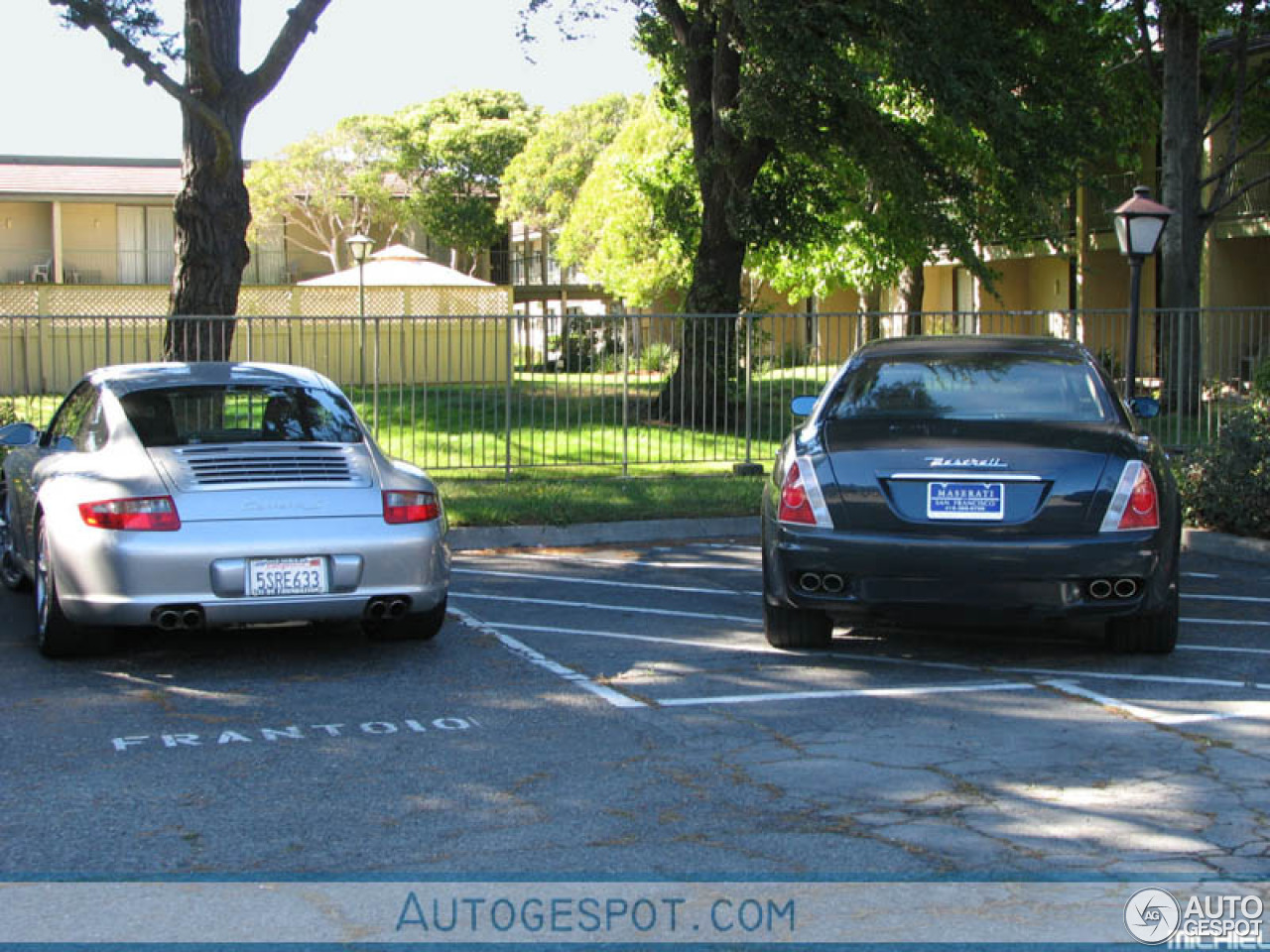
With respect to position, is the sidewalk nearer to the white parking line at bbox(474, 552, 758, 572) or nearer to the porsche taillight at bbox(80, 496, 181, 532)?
the white parking line at bbox(474, 552, 758, 572)

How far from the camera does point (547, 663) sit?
748 cm

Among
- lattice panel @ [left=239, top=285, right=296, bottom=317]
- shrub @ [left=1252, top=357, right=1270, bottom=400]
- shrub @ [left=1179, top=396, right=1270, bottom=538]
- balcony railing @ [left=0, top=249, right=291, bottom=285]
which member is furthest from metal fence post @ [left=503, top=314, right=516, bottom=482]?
balcony railing @ [left=0, top=249, right=291, bottom=285]

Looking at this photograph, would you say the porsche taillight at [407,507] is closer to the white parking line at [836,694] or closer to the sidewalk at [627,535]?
the white parking line at [836,694]

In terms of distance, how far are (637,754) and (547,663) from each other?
1.77m

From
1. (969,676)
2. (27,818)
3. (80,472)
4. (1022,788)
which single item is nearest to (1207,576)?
(969,676)

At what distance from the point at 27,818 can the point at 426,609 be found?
280cm

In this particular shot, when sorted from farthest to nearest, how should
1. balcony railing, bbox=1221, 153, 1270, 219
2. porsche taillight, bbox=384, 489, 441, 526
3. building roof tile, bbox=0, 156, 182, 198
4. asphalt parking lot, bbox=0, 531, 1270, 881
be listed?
1. building roof tile, bbox=0, 156, 182, 198
2. balcony railing, bbox=1221, 153, 1270, 219
3. porsche taillight, bbox=384, 489, 441, 526
4. asphalt parking lot, bbox=0, 531, 1270, 881

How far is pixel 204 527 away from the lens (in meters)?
6.91

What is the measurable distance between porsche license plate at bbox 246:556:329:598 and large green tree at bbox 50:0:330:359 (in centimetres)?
780

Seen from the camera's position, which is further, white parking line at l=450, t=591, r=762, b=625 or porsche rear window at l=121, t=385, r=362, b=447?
white parking line at l=450, t=591, r=762, b=625

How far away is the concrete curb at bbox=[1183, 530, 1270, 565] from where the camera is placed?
37.0 ft

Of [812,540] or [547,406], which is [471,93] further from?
[812,540]

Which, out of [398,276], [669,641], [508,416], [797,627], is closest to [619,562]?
[669,641]

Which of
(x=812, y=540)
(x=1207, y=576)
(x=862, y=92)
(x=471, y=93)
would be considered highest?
(x=471, y=93)
